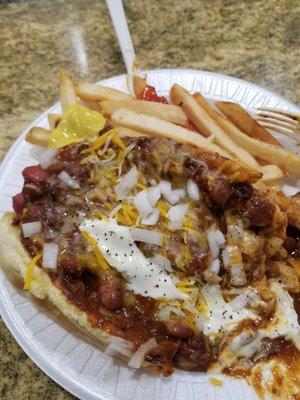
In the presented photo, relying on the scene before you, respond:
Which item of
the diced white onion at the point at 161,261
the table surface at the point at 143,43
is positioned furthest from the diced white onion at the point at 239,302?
the table surface at the point at 143,43

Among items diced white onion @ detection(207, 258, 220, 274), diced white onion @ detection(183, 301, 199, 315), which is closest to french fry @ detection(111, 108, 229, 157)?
diced white onion @ detection(207, 258, 220, 274)

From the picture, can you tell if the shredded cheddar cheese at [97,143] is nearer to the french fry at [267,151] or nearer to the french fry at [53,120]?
the french fry at [53,120]

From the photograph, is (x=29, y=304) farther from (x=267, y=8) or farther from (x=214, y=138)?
(x=267, y=8)

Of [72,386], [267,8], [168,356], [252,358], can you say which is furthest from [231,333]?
[267,8]

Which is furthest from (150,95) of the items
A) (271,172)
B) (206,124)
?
(271,172)

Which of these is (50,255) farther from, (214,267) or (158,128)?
(158,128)

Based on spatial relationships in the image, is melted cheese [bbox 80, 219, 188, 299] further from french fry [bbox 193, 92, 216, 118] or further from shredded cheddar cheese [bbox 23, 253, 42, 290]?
french fry [bbox 193, 92, 216, 118]
